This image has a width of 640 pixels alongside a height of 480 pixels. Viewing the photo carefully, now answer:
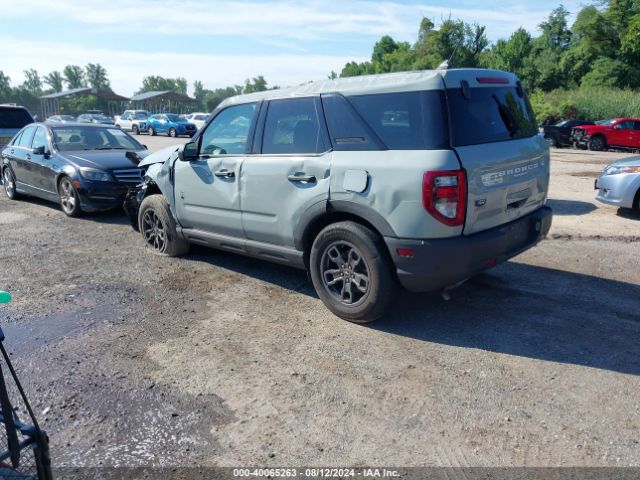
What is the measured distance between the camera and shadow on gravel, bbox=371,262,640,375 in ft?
12.8

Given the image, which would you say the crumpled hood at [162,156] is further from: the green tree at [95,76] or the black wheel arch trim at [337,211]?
the green tree at [95,76]

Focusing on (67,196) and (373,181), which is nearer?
(373,181)

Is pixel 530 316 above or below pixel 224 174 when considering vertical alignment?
below

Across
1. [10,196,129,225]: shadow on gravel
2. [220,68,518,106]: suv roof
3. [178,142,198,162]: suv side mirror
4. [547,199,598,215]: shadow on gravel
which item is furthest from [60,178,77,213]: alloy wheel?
[547,199,598,215]: shadow on gravel

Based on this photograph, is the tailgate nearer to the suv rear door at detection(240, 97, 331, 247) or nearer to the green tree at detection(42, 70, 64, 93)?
the suv rear door at detection(240, 97, 331, 247)

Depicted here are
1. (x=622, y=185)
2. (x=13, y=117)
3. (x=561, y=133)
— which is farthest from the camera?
(x=561, y=133)

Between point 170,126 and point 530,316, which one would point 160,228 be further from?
point 170,126

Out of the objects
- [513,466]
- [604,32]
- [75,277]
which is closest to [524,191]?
[513,466]

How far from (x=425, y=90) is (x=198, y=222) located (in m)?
2.91

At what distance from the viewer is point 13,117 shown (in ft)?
43.4

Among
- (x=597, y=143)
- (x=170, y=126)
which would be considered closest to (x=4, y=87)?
(x=170, y=126)

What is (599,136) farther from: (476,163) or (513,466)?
(513,466)

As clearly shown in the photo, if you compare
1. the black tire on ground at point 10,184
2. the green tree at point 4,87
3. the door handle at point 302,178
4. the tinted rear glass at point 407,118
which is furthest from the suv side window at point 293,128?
the green tree at point 4,87

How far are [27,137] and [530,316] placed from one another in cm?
940
